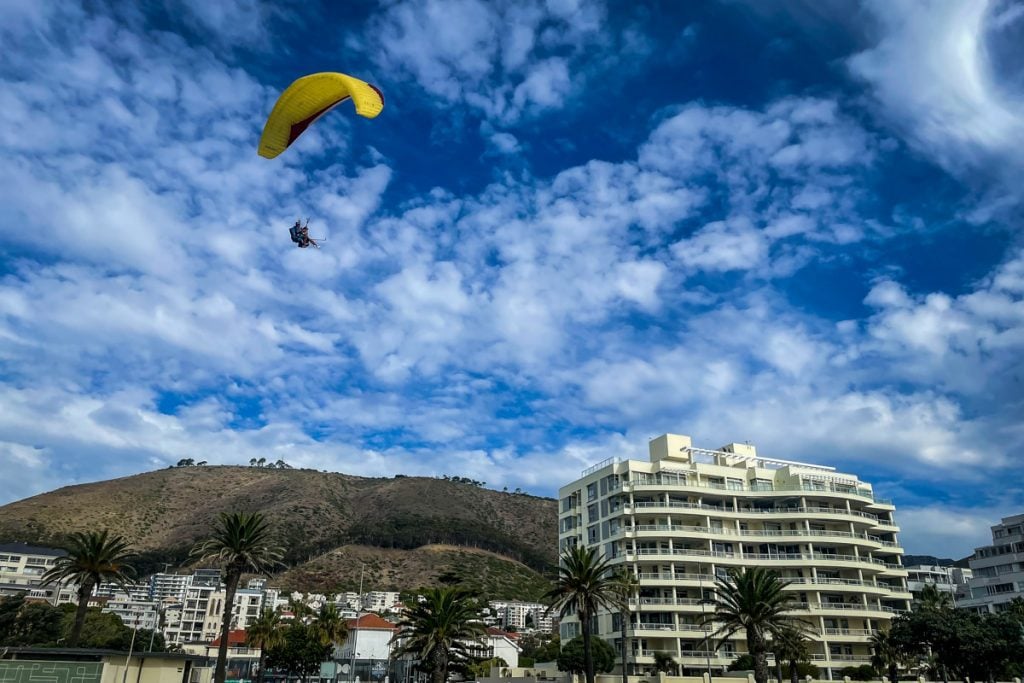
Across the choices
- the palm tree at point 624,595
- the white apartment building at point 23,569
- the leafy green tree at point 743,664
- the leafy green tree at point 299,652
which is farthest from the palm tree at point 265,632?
the white apartment building at point 23,569

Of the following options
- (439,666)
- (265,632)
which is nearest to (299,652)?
(265,632)

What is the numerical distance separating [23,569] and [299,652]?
12171cm

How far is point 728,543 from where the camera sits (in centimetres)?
8425

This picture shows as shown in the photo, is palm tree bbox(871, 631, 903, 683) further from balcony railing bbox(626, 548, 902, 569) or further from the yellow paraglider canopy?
the yellow paraglider canopy

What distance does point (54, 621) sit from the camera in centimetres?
9812

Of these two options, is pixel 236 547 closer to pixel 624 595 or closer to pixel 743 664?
pixel 624 595

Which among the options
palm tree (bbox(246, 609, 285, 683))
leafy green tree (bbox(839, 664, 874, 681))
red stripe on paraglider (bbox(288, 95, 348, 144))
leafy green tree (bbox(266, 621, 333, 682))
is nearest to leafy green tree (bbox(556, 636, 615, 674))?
leafy green tree (bbox(839, 664, 874, 681))

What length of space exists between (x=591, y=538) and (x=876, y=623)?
3204 cm

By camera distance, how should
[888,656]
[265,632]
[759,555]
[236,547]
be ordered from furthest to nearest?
[265,632] → [759,555] → [888,656] → [236,547]

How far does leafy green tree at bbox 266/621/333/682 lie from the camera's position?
9806 centimetres

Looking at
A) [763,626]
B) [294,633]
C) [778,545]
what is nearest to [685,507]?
[778,545]

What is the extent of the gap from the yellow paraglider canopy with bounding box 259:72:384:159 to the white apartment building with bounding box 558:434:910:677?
201ft

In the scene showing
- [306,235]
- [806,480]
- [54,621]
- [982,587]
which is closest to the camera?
[306,235]

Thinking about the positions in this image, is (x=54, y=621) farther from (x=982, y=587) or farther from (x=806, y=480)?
(x=982, y=587)
